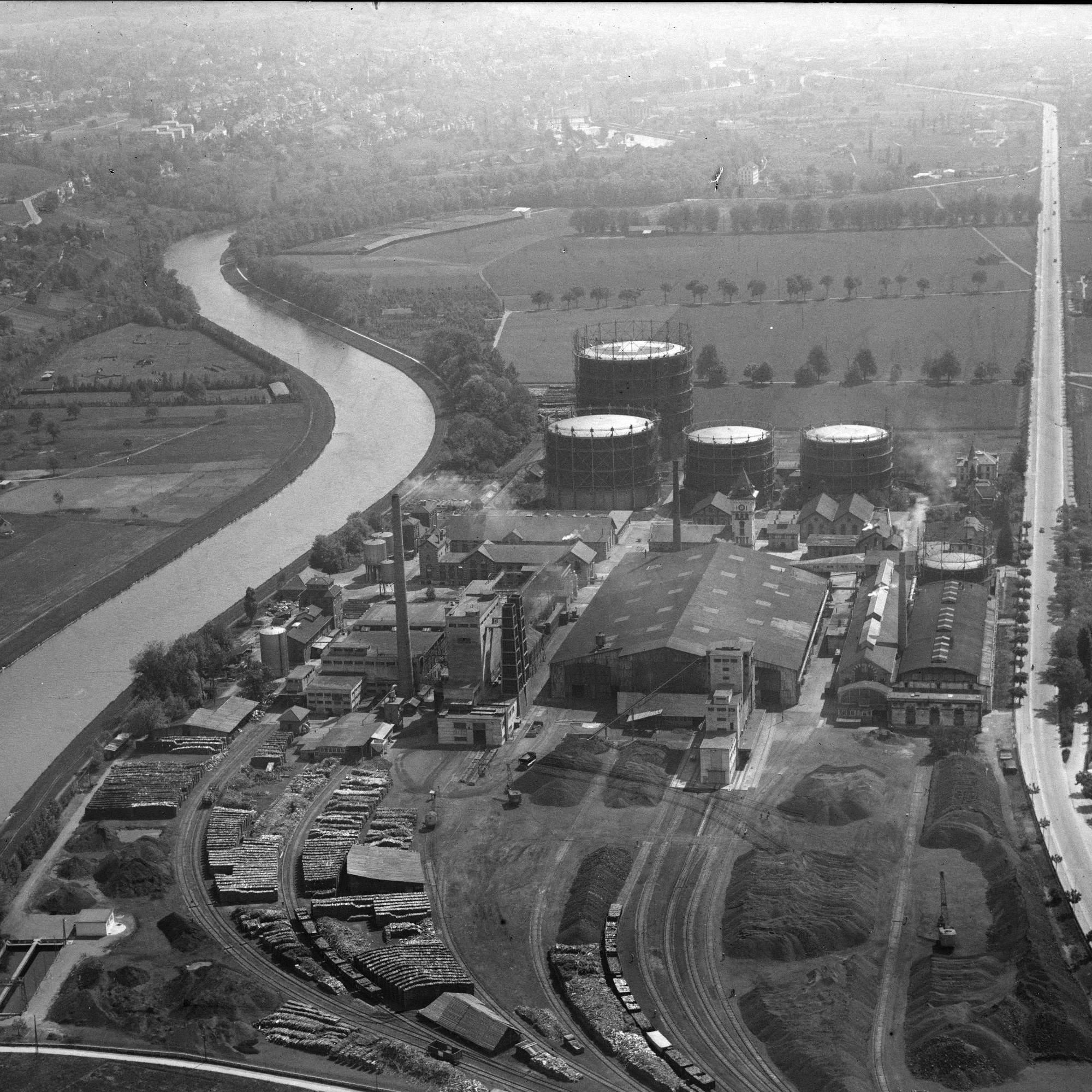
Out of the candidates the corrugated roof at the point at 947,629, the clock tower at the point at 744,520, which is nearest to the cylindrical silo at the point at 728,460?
the clock tower at the point at 744,520

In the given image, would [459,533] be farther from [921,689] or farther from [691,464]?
[921,689]

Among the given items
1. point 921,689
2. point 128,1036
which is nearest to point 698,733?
point 921,689

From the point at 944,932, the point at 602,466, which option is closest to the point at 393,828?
the point at 944,932

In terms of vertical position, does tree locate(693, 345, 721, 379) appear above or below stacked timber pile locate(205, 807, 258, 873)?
above

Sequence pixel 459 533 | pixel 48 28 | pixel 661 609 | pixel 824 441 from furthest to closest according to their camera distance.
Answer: pixel 48 28 → pixel 824 441 → pixel 459 533 → pixel 661 609

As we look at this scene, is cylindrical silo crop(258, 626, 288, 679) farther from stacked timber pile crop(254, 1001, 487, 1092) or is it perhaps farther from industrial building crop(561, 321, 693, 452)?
industrial building crop(561, 321, 693, 452)

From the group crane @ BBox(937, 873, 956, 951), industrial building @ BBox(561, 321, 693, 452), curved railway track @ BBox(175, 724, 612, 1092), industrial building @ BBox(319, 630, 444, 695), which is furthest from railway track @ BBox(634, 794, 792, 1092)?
industrial building @ BBox(561, 321, 693, 452)
